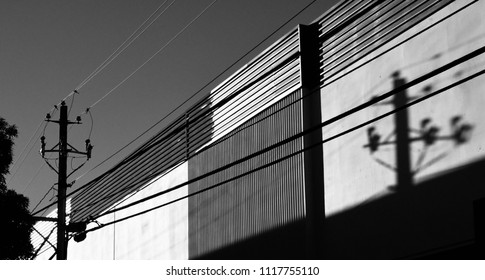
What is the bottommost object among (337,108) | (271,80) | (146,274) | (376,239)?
(146,274)

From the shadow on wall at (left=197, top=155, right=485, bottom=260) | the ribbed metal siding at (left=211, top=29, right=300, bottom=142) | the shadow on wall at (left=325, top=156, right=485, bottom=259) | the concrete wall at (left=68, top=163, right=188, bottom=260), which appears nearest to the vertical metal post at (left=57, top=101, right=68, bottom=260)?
the concrete wall at (left=68, top=163, right=188, bottom=260)

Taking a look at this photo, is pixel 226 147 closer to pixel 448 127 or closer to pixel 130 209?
pixel 130 209

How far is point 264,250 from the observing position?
22281 millimetres

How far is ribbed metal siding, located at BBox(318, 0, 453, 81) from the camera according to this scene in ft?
58.2

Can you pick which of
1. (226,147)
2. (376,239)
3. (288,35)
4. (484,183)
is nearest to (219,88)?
(226,147)

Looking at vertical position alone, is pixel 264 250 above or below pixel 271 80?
below

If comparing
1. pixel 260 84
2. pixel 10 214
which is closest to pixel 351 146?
pixel 260 84

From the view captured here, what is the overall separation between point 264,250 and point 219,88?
18.5 feet

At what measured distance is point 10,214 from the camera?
2425 centimetres

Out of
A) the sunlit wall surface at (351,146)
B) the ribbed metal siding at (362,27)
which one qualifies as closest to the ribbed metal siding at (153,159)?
the sunlit wall surface at (351,146)

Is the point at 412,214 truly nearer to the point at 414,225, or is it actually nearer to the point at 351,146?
the point at 414,225

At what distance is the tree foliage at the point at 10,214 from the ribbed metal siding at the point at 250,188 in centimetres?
483

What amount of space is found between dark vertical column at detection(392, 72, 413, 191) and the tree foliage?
1095cm

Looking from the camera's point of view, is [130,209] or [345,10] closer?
[345,10]
